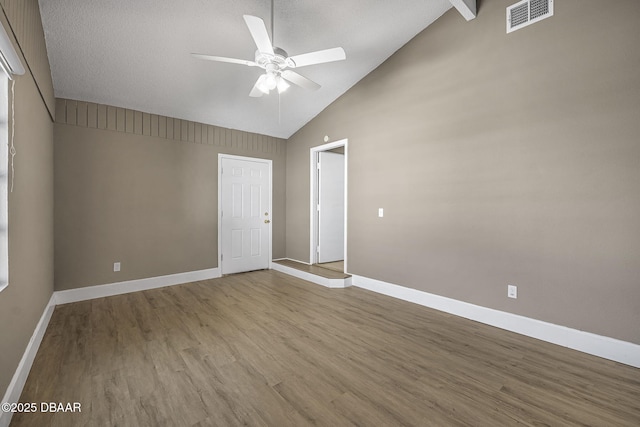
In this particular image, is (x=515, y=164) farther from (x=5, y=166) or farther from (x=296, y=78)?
(x=5, y=166)

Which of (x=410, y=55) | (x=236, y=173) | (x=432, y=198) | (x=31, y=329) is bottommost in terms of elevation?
(x=31, y=329)

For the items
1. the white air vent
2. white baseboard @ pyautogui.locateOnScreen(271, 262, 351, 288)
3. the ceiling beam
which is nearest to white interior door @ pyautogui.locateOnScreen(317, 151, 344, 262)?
white baseboard @ pyautogui.locateOnScreen(271, 262, 351, 288)

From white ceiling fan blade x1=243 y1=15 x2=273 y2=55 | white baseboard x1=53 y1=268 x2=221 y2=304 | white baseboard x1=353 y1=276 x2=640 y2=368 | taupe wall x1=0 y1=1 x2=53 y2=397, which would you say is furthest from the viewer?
white baseboard x1=53 y1=268 x2=221 y2=304

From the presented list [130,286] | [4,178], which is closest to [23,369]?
[4,178]

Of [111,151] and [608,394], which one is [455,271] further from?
[111,151]

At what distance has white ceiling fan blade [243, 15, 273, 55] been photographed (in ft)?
6.66

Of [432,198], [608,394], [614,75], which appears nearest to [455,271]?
[432,198]

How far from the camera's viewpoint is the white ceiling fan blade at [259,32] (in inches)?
79.9

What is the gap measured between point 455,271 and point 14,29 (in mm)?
4143

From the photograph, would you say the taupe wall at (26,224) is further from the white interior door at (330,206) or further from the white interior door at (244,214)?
the white interior door at (330,206)

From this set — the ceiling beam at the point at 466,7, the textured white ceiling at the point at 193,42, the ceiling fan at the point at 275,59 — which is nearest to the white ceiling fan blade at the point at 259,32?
the ceiling fan at the point at 275,59

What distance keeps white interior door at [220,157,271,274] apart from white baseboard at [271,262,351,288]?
57 cm

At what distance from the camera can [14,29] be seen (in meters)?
1.72

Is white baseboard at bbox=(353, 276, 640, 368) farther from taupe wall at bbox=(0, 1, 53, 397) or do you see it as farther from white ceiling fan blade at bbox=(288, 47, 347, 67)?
taupe wall at bbox=(0, 1, 53, 397)
